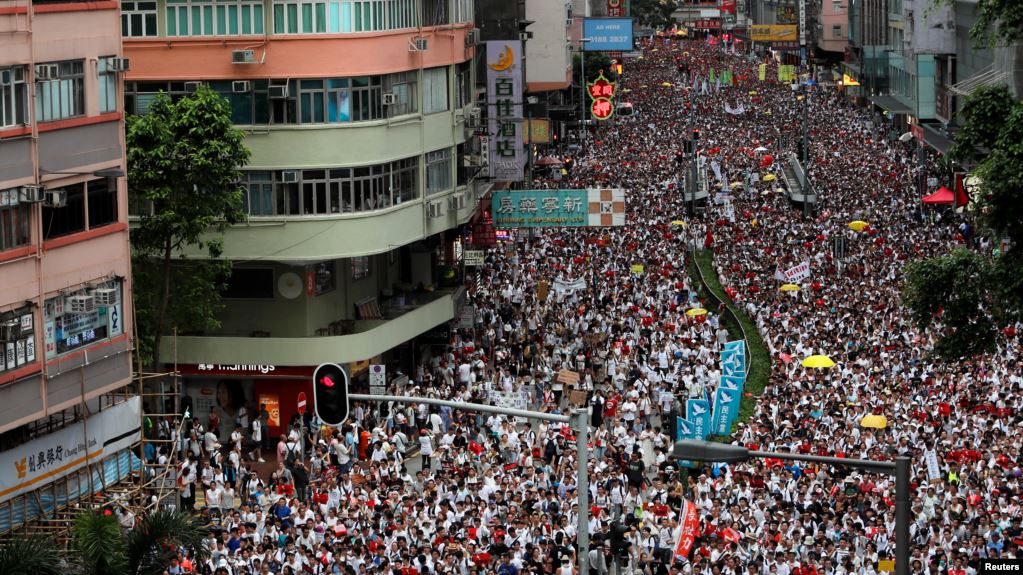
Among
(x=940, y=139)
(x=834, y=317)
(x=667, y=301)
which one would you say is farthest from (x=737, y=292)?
(x=940, y=139)

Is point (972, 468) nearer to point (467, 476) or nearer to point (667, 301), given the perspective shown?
point (467, 476)

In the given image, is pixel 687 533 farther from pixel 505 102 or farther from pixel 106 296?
pixel 505 102

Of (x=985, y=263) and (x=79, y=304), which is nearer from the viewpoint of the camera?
(x=985, y=263)

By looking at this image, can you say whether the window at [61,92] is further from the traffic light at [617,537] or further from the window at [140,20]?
the traffic light at [617,537]

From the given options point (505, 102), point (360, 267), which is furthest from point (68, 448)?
point (505, 102)

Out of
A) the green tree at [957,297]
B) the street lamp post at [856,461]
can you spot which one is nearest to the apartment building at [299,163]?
the green tree at [957,297]
